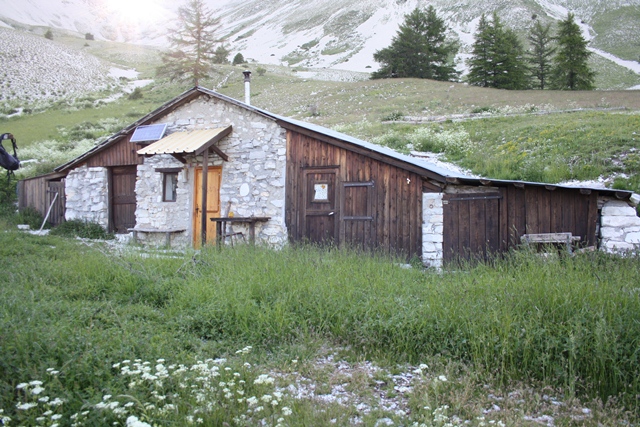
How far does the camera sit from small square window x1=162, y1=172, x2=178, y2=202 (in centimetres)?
1324

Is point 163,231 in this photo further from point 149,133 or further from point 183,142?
point 149,133

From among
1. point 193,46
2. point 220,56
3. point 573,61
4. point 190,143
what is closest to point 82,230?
point 190,143

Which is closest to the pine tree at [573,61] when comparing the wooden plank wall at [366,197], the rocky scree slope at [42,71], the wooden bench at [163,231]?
the wooden plank wall at [366,197]

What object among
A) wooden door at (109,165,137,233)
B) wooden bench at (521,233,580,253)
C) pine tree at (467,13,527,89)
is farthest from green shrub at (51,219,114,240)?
pine tree at (467,13,527,89)

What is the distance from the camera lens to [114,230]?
14523 millimetres

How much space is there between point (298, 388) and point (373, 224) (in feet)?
23.8

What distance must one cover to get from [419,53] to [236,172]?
3933 centimetres

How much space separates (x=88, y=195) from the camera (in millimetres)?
14906

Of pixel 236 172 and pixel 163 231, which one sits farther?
pixel 163 231

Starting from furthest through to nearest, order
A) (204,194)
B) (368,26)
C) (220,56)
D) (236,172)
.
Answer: (368,26)
(220,56)
(236,172)
(204,194)

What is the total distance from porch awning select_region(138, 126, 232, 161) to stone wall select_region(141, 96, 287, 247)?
359 millimetres

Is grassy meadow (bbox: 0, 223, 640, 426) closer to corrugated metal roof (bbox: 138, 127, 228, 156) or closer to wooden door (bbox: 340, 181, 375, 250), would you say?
wooden door (bbox: 340, 181, 375, 250)

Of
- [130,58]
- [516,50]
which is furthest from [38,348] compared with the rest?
[130,58]

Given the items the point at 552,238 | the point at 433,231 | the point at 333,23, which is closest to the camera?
the point at 552,238
